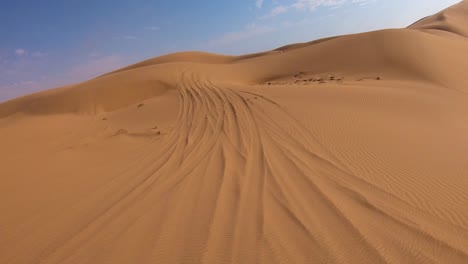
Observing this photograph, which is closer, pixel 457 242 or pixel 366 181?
pixel 457 242

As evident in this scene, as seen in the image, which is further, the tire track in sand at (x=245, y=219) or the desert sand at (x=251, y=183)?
the desert sand at (x=251, y=183)

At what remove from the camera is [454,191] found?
398 centimetres

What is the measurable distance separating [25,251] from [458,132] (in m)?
7.46

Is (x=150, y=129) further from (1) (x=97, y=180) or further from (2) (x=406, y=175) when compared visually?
(2) (x=406, y=175)

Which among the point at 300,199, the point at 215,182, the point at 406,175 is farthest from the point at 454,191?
the point at 215,182

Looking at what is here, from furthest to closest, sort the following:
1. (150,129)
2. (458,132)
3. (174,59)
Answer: (174,59) → (150,129) → (458,132)

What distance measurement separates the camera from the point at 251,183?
4.31 m

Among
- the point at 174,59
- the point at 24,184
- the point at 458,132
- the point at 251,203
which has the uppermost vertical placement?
the point at 174,59

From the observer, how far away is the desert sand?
9.98 feet

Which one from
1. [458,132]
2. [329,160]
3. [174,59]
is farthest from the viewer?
[174,59]

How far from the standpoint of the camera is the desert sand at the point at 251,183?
9.98 feet

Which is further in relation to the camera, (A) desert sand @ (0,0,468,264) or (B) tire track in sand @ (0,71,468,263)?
(A) desert sand @ (0,0,468,264)

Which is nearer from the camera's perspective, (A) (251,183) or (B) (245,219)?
(B) (245,219)

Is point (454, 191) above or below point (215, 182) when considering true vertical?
below
